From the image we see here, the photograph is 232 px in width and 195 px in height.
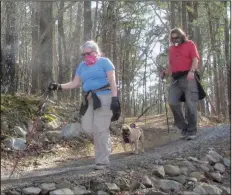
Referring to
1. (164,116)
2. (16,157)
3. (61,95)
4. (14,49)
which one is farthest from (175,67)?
(16,157)

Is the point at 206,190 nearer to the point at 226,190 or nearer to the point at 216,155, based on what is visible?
the point at 226,190

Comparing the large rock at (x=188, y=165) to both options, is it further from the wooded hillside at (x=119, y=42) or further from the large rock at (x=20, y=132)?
the large rock at (x=20, y=132)

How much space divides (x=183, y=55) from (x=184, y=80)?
37cm

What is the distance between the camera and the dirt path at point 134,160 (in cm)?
396

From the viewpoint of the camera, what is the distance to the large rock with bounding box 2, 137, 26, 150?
138 inches

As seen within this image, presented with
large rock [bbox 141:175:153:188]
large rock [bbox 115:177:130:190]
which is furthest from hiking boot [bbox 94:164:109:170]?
large rock [bbox 141:175:153:188]

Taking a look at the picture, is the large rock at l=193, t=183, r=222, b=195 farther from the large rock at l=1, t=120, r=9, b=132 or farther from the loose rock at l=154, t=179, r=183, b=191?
the large rock at l=1, t=120, r=9, b=132

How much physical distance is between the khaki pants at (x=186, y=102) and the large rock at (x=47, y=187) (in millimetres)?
2496

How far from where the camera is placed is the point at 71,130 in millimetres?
5363

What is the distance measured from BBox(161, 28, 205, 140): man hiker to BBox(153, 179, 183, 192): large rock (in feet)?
4.77

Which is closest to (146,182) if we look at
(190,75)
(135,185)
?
(135,185)

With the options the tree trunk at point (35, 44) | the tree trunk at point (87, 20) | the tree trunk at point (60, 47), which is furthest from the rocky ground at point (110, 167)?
the tree trunk at point (87, 20)

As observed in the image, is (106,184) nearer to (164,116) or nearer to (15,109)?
(15,109)

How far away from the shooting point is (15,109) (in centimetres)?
401
